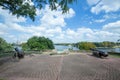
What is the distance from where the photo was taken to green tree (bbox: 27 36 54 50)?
65750 millimetres

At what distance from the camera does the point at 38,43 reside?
66.4m

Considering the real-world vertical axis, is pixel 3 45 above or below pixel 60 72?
above

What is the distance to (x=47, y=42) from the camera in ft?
234

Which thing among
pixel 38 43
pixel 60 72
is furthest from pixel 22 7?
pixel 38 43

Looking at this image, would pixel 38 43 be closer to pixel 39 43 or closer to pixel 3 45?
pixel 39 43

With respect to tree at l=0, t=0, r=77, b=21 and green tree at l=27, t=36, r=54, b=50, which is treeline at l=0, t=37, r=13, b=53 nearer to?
tree at l=0, t=0, r=77, b=21

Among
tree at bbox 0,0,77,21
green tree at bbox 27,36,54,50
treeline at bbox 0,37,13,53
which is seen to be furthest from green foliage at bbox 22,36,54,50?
tree at bbox 0,0,77,21

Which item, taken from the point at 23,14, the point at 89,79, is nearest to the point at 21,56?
the point at 23,14

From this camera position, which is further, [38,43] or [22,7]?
[38,43]

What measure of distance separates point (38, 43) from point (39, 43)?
60 cm

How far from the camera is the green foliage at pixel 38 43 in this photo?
216 feet

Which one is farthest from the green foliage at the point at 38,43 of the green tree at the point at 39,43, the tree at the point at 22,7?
the tree at the point at 22,7

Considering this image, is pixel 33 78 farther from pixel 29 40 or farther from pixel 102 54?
pixel 29 40

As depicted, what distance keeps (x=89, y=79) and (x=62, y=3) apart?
704 cm
